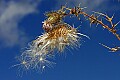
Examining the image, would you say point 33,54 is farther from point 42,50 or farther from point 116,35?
point 116,35

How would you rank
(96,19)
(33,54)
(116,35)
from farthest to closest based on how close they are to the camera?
(33,54)
(96,19)
(116,35)

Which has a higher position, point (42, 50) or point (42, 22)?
point (42, 22)

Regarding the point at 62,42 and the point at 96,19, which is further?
the point at 62,42

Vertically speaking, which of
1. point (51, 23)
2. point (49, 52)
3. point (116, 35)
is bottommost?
point (116, 35)


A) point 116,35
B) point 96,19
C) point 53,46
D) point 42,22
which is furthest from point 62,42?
point 116,35

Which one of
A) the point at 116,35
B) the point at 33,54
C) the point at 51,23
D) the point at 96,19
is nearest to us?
the point at 116,35

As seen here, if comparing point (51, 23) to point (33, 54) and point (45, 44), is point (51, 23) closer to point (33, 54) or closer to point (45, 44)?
point (45, 44)

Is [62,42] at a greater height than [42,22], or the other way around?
[42,22]

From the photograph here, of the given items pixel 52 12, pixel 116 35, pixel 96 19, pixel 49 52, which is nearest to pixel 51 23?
pixel 52 12

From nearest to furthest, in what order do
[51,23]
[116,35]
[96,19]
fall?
1. [116,35]
2. [96,19]
3. [51,23]
